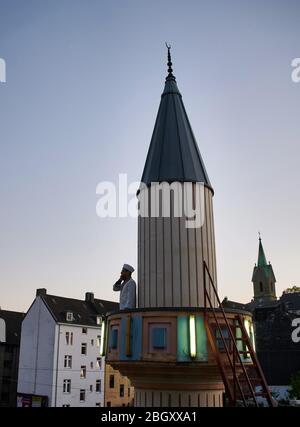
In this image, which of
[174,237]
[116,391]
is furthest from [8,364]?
[174,237]

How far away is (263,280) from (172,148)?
365ft

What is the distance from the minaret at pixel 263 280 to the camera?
112 m

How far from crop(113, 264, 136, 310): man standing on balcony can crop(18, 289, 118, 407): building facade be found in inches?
1489

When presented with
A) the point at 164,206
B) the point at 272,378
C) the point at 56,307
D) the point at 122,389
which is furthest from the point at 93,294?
the point at 164,206

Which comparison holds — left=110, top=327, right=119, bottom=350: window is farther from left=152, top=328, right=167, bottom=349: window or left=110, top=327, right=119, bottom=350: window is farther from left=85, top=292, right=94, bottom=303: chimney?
left=85, top=292, right=94, bottom=303: chimney

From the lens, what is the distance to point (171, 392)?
812 cm

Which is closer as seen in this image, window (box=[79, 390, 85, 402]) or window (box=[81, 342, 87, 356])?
window (box=[79, 390, 85, 402])

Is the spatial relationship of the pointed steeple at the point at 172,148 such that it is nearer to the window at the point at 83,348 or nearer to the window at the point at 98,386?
the window at the point at 83,348

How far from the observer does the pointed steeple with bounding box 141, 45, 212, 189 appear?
9109 millimetres

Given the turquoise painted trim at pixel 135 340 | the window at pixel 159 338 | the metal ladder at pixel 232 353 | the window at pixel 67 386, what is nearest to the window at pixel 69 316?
the window at pixel 67 386

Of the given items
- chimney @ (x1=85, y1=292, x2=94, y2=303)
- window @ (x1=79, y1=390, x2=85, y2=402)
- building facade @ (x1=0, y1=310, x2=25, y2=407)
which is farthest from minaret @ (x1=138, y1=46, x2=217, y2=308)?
building facade @ (x1=0, y1=310, x2=25, y2=407)

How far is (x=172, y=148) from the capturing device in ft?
31.2

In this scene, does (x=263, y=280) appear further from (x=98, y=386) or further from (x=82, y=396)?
(x=82, y=396)
